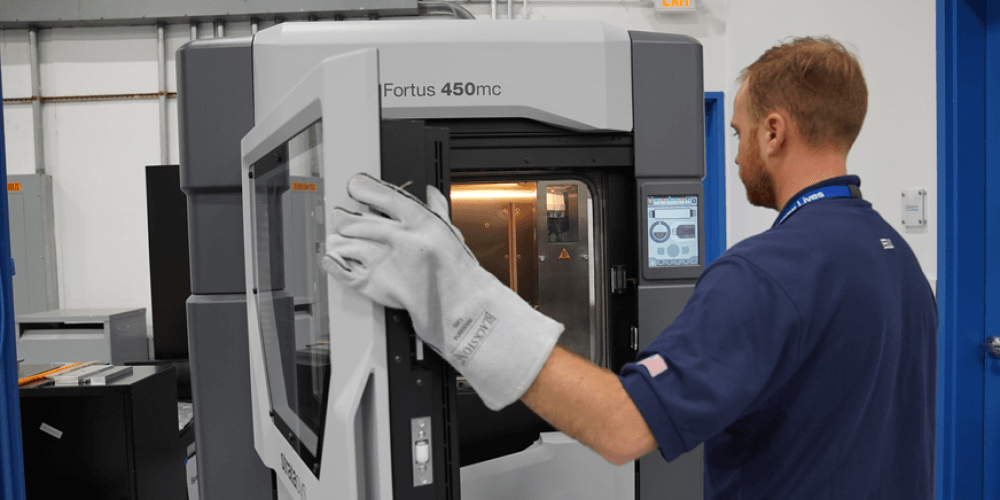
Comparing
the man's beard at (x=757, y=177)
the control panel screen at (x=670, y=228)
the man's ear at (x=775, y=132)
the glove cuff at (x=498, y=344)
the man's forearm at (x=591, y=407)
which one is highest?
the man's ear at (x=775, y=132)

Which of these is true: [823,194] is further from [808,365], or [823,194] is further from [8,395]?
[8,395]

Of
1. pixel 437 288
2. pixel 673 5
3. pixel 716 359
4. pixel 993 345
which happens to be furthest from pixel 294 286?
pixel 673 5

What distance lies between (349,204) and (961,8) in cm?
266

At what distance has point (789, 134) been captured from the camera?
104 cm

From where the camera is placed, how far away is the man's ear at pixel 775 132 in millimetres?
1033

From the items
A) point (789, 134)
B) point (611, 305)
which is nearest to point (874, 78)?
point (611, 305)

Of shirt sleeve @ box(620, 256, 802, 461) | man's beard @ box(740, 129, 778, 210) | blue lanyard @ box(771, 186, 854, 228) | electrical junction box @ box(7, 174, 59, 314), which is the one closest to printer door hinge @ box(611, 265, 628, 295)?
man's beard @ box(740, 129, 778, 210)

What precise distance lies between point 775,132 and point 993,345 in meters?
1.97

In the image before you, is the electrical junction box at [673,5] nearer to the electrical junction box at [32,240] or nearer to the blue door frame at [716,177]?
the blue door frame at [716,177]

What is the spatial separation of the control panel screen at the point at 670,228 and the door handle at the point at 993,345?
1550 millimetres

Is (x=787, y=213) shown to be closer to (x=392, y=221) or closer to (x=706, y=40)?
(x=392, y=221)

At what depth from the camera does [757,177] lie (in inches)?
43.5

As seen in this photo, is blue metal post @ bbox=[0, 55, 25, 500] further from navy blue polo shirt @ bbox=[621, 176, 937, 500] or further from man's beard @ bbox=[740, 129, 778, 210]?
man's beard @ bbox=[740, 129, 778, 210]

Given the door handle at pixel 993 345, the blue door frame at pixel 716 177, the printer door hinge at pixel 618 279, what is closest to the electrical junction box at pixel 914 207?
the door handle at pixel 993 345
